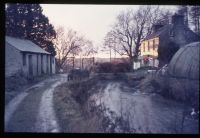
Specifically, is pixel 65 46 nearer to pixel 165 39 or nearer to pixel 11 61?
pixel 11 61

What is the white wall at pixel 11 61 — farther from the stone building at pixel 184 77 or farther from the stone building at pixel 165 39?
the stone building at pixel 184 77

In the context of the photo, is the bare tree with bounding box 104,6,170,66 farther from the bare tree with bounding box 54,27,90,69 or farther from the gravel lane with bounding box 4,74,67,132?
the gravel lane with bounding box 4,74,67,132

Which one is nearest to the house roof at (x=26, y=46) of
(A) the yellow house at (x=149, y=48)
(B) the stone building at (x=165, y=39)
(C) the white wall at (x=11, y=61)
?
(C) the white wall at (x=11, y=61)

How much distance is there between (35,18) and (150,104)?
342 centimetres

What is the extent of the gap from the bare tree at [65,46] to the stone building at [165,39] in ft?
4.90

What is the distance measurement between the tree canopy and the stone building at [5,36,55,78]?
17 cm

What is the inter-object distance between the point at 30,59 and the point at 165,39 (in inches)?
142

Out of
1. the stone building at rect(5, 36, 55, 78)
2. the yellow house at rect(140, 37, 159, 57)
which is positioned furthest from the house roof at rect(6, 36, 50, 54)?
the yellow house at rect(140, 37, 159, 57)

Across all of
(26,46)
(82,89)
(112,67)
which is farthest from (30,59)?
(112,67)

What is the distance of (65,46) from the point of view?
6.96m
